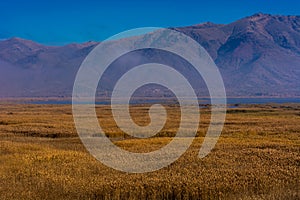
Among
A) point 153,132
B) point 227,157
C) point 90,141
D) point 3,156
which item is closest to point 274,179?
point 227,157

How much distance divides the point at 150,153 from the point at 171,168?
22.3 feet

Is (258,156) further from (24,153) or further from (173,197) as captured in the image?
(24,153)

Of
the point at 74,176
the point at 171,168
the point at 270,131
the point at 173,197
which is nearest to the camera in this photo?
the point at 173,197

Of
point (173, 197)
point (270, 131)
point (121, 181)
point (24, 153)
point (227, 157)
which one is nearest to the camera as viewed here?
point (173, 197)

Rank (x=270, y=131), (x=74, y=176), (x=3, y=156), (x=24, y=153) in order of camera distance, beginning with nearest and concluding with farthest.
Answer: (x=74, y=176)
(x=3, y=156)
(x=24, y=153)
(x=270, y=131)

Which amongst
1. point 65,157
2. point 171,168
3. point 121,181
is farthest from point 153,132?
point 121,181

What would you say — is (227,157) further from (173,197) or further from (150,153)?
(173,197)

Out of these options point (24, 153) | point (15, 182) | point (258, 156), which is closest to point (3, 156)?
point (24, 153)

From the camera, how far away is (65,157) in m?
26.4

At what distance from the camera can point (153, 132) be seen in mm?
48125

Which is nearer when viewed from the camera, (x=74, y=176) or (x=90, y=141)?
(x=74, y=176)

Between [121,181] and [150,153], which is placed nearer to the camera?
[121,181]

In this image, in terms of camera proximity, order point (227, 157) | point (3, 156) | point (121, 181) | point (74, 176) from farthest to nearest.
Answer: point (3, 156), point (227, 157), point (74, 176), point (121, 181)

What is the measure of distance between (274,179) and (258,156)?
7.05 m
